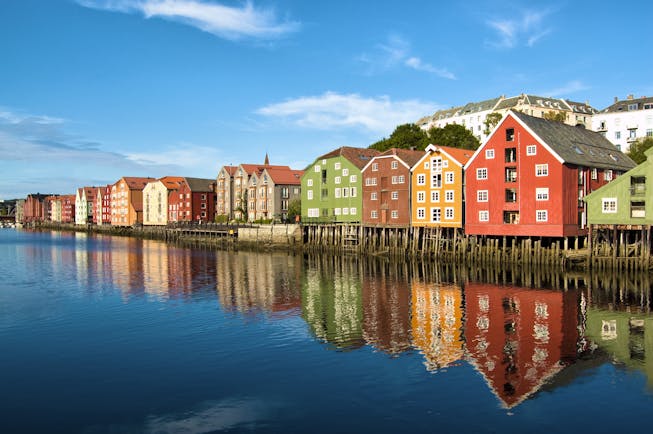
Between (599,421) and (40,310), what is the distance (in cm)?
2927

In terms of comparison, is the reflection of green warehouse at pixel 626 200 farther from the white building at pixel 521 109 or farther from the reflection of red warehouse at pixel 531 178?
the white building at pixel 521 109

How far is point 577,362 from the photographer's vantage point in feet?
66.0

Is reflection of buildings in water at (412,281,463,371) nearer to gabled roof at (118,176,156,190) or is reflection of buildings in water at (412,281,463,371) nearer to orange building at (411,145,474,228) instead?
orange building at (411,145,474,228)

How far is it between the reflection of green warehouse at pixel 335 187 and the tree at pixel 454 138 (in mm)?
17134

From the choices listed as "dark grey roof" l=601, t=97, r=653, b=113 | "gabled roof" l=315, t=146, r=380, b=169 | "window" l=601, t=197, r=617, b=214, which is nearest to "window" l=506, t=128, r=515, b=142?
"window" l=601, t=197, r=617, b=214

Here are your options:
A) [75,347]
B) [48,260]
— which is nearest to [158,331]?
[75,347]

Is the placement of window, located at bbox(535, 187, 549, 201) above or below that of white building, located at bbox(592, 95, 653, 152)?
below

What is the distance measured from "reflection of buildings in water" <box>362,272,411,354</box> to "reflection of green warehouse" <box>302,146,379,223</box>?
29.5 m

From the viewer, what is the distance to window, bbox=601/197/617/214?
47.1 meters

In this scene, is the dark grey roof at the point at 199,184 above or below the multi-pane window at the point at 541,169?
above

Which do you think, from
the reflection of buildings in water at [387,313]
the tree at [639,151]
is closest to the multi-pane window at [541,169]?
the reflection of buildings in water at [387,313]

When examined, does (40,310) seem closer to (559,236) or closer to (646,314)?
(646,314)

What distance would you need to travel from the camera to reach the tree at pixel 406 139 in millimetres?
89750

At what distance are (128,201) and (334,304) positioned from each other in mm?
131972
